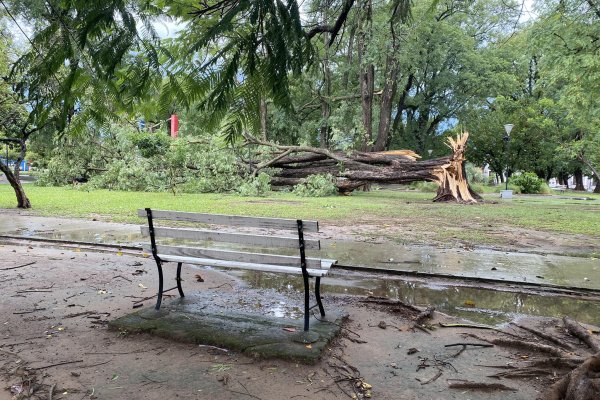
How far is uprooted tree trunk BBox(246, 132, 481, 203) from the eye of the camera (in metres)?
18.7

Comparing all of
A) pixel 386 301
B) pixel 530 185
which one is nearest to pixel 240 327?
pixel 386 301

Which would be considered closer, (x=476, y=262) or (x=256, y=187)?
(x=476, y=262)

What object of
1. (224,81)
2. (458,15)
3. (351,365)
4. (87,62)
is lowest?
(351,365)

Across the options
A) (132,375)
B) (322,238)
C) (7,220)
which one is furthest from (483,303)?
(7,220)

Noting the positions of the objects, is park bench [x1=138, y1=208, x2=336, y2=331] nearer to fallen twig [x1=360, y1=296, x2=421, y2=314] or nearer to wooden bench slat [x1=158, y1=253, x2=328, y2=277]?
wooden bench slat [x1=158, y1=253, x2=328, y2=277]

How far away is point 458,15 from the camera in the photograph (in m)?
29.7

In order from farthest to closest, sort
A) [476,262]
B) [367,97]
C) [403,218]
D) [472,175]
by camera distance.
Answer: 1. [472,175]
2. [367,97]
3. [403,218]
4. [476,262]

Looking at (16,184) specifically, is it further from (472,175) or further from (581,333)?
(472,175)

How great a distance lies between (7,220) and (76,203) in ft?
12.8

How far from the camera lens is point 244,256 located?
3553 millimetres

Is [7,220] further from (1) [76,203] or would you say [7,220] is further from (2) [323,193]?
(2) [323,193]

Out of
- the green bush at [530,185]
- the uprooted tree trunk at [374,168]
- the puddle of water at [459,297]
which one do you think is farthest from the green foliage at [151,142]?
the green bush at [530,185]

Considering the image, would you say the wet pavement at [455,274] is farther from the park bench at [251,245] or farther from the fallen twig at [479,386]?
the park bench at [251,245]

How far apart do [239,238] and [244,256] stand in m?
0.18
